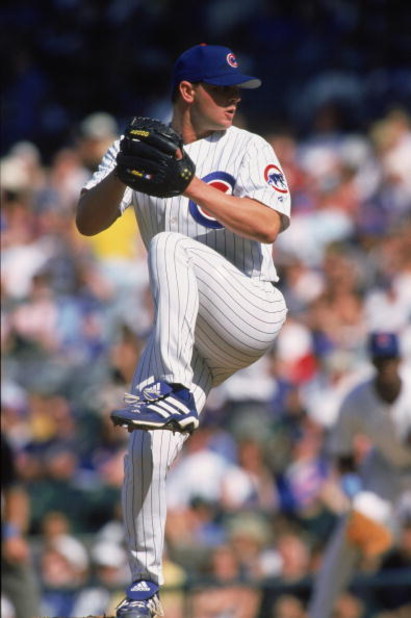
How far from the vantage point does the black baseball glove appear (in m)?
4.46

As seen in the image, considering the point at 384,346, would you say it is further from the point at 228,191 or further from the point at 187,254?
the point at 187,254

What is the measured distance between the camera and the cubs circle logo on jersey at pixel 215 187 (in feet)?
16.0

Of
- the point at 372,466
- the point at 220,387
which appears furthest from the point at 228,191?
the point at 220,387

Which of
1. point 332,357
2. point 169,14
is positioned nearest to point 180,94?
point 332,357

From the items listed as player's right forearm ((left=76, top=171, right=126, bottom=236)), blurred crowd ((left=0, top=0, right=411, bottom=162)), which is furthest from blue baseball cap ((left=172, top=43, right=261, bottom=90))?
blurred crowd ((left=0, top=0, right=411, bottom=162))

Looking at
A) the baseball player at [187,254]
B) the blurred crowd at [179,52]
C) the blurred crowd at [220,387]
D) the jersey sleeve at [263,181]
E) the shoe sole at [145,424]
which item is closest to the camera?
the shoe sole at [145,424]

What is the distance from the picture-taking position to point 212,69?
4902 mm

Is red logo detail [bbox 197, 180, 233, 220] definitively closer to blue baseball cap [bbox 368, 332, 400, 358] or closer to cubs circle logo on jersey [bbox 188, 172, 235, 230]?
cubs circle logo on jersey [bbox 188, 172, 235, 230]

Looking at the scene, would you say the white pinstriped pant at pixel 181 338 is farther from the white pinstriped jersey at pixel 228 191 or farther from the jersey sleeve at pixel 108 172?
the jersey sleeve at pixel 108 172

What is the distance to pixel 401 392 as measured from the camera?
7.55 m

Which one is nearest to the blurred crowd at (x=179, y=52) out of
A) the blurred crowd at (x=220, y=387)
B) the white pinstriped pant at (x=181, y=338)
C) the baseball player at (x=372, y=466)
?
the blurred crowd at (x=220, y=387)

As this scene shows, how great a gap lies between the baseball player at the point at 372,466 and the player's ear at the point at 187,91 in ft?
8.97

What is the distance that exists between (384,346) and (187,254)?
2809 millimetres

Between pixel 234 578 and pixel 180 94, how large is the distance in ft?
13.2
